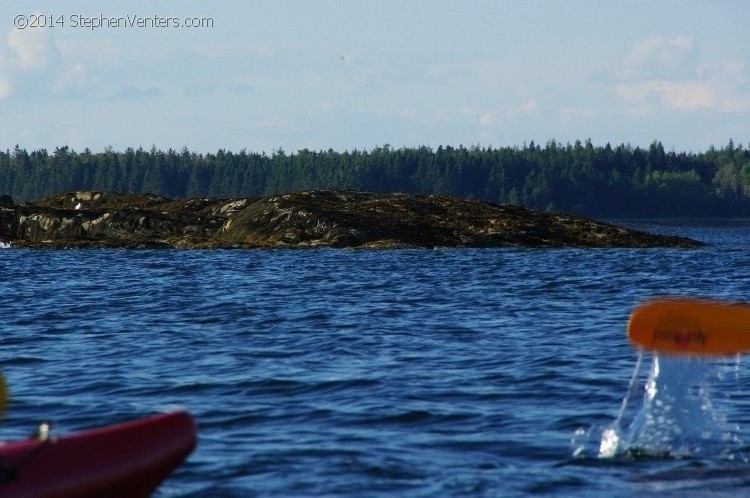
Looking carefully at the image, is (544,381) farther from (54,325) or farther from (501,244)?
(501,244)

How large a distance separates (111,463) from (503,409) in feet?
22.8

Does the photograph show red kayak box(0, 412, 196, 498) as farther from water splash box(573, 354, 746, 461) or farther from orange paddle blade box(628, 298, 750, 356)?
orange paddle blade box(628, 298, 750, 356)

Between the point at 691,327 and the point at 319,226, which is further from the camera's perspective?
the point at 319,226

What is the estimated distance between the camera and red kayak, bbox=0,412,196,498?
343 inches

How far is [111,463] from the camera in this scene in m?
9.10

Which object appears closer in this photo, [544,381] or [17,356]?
[544,381]

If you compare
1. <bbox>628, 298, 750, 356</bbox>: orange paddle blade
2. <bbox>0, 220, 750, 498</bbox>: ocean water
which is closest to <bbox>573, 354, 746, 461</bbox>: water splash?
<bbox>0, 220, 750, 498</bbox>: ocean water

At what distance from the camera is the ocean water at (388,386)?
1156cm

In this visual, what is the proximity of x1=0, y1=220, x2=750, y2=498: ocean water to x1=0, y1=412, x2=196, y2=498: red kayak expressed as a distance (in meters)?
1.45

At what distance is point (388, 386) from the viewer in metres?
16.5

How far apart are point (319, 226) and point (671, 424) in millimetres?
47641

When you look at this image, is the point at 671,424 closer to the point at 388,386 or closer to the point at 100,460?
the point at 388,386

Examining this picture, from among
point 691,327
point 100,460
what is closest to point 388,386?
point 691,327

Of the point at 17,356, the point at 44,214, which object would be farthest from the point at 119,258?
the point at 17,356
